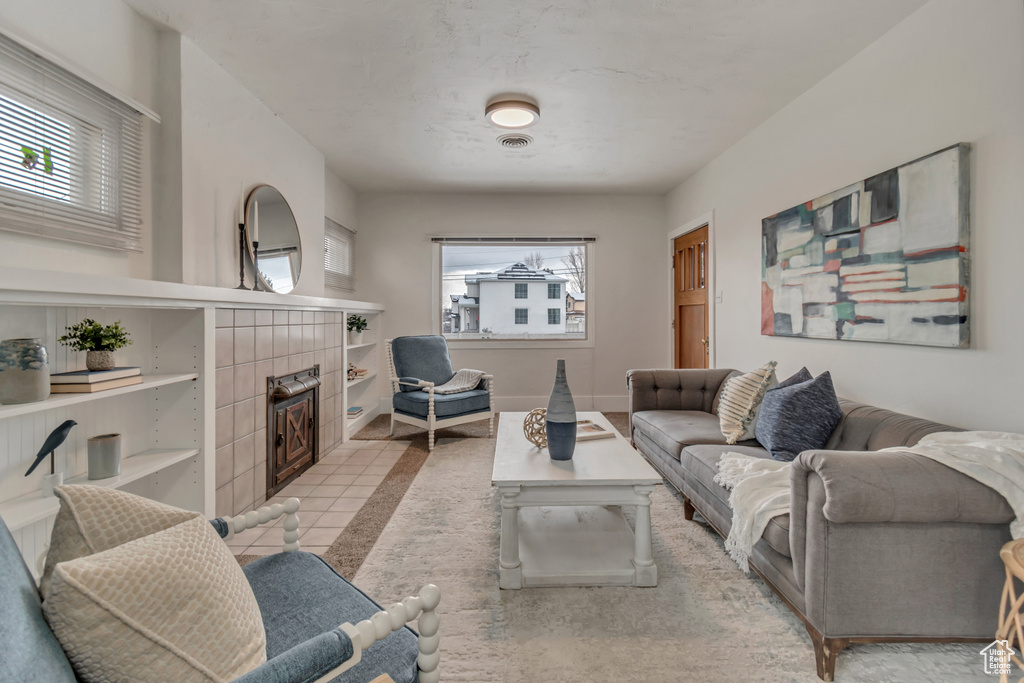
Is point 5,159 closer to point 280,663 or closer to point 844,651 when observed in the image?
point 280,663

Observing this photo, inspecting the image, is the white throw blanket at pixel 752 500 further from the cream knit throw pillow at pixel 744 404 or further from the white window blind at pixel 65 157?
the white window blind at pixel 65 157

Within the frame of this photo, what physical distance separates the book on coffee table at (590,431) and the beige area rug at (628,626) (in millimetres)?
547

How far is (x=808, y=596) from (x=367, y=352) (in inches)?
178

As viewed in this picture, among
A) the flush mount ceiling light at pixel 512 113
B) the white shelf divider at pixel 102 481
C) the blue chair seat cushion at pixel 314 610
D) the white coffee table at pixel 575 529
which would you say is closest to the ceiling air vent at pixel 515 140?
the flush mount ceiling light at pixel 512 113

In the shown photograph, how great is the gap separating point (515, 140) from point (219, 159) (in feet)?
6.61

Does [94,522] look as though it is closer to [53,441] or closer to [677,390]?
[53,441]

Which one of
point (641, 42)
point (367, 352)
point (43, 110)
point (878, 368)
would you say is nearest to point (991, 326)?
point (878, 368)

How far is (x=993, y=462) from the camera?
132 cm

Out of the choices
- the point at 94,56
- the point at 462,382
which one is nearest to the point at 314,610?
the point at 94,56

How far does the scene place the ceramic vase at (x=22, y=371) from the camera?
1423 mm

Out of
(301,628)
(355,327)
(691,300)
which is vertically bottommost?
(301,628)

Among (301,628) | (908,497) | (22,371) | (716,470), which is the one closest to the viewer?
(301,628)

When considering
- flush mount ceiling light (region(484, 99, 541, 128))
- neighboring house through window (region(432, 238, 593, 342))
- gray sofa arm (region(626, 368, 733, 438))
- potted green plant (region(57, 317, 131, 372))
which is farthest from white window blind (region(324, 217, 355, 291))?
gray sofa arm (region(626, 368, 733, 438))

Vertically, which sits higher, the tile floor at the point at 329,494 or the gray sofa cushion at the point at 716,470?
the gray sofa cushion at the point at 716,470
